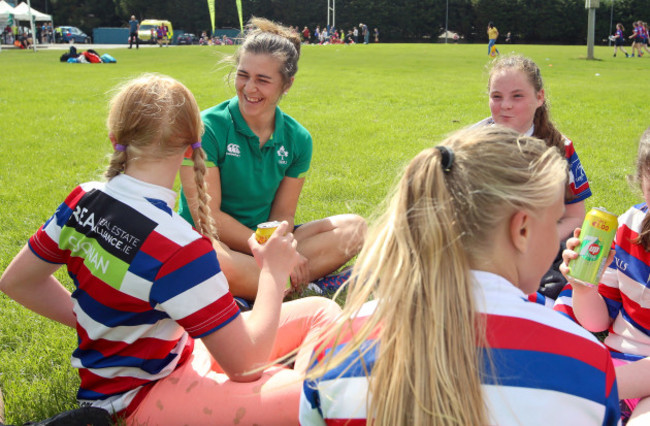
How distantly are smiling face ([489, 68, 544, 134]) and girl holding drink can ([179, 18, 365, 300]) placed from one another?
121cm

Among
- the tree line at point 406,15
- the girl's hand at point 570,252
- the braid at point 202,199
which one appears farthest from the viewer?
the tree line at point 406,15

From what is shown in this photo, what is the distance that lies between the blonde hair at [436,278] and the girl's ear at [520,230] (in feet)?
0.07

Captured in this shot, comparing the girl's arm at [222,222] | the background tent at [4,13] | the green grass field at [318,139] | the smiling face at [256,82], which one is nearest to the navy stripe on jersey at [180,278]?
the green grass field at [318,139]

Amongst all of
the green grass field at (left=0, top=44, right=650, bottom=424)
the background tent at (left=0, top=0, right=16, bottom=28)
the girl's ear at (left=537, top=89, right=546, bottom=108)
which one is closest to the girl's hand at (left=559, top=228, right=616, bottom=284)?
the green grass field at (left=0, top=44, right=650, bottom=424)

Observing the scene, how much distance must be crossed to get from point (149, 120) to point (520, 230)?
1398mm

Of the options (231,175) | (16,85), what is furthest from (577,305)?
(16,85)

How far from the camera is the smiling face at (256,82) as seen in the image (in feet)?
12.9

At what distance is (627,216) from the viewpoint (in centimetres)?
265

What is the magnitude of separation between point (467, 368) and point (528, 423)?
169mm

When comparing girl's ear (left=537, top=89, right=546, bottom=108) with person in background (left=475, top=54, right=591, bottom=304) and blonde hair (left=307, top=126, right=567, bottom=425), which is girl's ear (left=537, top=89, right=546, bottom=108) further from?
blonde hair (left=307, top=126, right=567, bottom=425)

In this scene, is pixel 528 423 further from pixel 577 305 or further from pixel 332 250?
pixel 332 250

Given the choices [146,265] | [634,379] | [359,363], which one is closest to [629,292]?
[634,379]

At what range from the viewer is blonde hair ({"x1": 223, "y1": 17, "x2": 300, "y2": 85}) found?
396 centimetres

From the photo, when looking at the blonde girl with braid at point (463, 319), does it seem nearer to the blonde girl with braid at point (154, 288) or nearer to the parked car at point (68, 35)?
the blonde girl with braid at point (154, 288)
